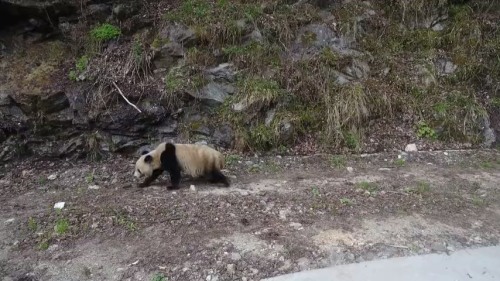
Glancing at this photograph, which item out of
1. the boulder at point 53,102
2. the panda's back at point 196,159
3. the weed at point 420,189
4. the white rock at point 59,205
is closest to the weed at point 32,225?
the white rock at point 59,205

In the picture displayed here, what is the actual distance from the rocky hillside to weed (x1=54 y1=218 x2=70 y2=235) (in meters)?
1.94

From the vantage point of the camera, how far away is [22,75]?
20.4ft

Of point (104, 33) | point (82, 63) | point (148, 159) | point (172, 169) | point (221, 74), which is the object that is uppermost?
point (104, 33)

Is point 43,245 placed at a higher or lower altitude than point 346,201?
higher

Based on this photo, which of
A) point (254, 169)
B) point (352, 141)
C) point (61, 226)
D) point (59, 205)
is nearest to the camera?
point (61, 226)

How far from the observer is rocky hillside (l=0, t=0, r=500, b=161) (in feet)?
20.0

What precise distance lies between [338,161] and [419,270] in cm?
257

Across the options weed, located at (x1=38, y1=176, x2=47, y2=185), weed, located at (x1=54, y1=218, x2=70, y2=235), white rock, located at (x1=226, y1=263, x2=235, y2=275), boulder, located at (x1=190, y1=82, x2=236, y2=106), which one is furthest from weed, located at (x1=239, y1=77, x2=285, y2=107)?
white rock, located at (x1=226, y1=263, x2=235, y2=275)

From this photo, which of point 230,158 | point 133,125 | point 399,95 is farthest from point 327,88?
point 133,125

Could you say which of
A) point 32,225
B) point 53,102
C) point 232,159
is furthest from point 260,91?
point 32,225

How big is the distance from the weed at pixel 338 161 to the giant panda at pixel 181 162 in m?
1.63

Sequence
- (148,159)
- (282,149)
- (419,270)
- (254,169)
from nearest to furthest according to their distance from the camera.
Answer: (419,270), (148,159), (254,169), (282,149)

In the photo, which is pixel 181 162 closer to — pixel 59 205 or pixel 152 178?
pixel 152 178

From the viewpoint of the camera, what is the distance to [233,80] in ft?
22.0
